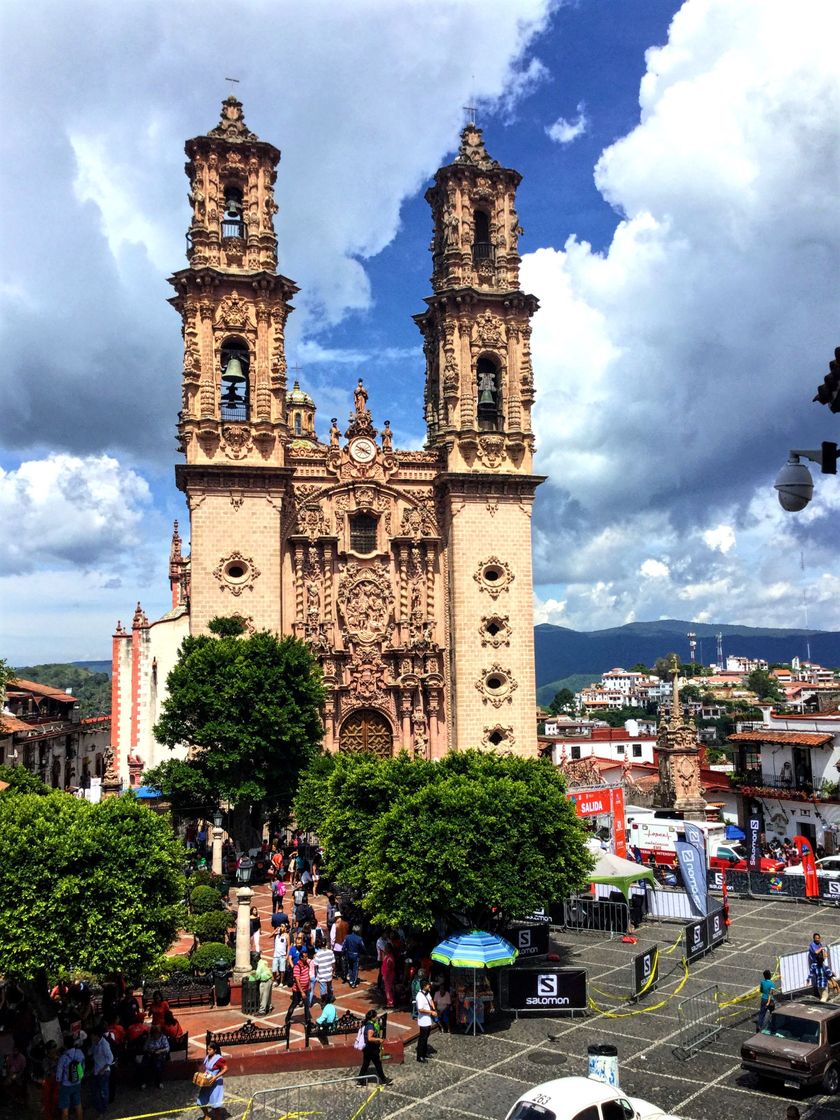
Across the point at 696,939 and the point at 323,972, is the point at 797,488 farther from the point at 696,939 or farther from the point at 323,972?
the point at 696,939

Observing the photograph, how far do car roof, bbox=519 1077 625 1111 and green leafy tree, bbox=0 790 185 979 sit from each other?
24.2 feet

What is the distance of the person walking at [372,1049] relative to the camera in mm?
16750

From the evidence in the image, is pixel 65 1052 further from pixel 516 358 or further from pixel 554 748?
pixel 554 748

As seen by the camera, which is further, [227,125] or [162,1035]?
[227,125]

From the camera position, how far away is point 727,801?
5422cm

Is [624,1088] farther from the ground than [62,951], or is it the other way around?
[62,951]

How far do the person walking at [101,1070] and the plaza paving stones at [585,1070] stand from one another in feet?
1.05

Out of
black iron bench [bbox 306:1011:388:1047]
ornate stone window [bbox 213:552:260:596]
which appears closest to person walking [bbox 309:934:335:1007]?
black iron bench [bbox 306:1011:388:1047]

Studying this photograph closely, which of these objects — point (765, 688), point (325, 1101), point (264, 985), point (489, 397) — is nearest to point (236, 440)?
point (489, 397)

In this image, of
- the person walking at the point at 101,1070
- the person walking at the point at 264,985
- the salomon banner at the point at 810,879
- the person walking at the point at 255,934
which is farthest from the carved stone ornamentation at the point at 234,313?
the person walking at the point at 101,1070

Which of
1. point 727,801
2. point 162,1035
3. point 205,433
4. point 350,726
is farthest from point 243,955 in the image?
point 727,801

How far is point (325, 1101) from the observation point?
1631 centimetres

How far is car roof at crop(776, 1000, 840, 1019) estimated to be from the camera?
16938 millimetres

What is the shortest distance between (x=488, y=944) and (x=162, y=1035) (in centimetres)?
663
